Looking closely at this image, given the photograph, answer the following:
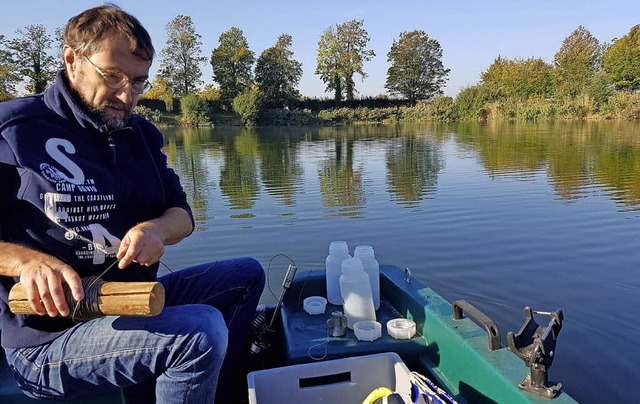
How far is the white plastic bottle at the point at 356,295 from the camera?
2.54 m

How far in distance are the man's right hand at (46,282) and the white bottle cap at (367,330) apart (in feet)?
4.34

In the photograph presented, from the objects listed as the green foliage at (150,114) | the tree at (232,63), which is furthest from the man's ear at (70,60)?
the tree at (232,63)

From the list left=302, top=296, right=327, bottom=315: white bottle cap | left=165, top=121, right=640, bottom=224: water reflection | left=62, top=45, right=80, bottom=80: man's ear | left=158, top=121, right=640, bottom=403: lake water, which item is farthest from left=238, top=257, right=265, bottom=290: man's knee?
left=165, top=121, right=640, bottom=224: water reflection

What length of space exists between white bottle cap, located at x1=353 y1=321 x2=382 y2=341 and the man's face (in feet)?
4.54

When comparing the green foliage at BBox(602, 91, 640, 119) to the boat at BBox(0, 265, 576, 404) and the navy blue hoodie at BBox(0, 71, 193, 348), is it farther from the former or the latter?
the navy blue hoodie at BBox(0, 71, 193, 348)

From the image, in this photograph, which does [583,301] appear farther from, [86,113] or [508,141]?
[508,141]

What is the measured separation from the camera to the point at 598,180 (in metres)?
9.82

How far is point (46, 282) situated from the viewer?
4.56 feet

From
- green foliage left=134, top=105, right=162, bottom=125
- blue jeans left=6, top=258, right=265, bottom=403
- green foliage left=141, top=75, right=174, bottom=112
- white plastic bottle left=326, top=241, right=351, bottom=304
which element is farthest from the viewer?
green foliage left=141, top=75, right=174, bottom=112

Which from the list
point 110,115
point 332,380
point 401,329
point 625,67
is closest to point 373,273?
point 401,329

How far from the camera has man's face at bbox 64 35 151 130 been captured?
5.36 feet

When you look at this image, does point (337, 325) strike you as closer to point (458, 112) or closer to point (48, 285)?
point (48, 285)

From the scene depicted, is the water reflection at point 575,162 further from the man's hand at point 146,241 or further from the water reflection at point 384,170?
the man's hand at point 146,241

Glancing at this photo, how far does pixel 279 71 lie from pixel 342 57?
7.50 metres
